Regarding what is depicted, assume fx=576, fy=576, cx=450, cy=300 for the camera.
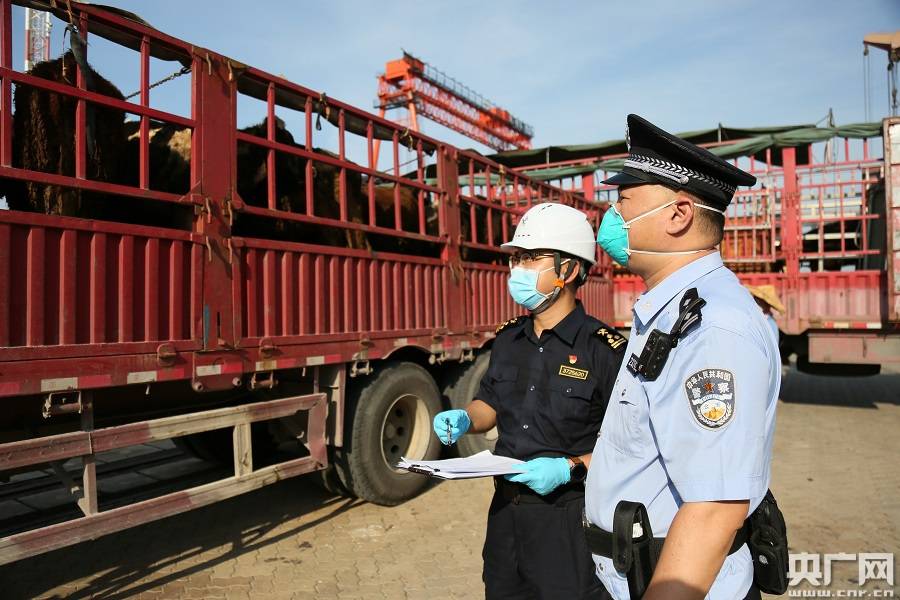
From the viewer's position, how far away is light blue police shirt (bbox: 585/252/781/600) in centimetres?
105

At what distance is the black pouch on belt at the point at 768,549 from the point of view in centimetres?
120

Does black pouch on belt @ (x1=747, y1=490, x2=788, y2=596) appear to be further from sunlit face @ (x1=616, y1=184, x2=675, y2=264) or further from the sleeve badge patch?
sunlit face @ (x1=616, y1=184, x2=675, y2=264)

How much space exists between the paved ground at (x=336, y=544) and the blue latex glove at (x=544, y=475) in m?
1.60

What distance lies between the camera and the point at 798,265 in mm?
8141

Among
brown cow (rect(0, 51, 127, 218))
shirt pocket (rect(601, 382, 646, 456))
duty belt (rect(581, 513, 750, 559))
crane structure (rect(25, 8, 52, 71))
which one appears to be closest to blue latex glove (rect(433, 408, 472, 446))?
duty belt (rect(581, 513, 750, 559))

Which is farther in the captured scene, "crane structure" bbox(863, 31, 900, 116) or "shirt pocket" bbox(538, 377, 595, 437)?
"crane structure" bbox(863, 31, 900, 116)

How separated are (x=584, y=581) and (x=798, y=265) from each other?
7.83 m

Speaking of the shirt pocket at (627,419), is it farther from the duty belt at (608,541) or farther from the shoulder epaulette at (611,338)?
the shoulder epaulette at (611,338)

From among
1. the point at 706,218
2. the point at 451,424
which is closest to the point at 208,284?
the point at 451,424

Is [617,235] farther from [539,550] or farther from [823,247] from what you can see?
[823,247]

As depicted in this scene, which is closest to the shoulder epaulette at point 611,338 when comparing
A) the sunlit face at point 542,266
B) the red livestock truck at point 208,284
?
the sunlit face at point 542,266

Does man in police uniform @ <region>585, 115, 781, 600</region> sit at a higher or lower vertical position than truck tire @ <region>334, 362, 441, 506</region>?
higher

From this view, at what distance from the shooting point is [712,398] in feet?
3.50

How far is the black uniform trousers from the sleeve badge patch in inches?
39.2
